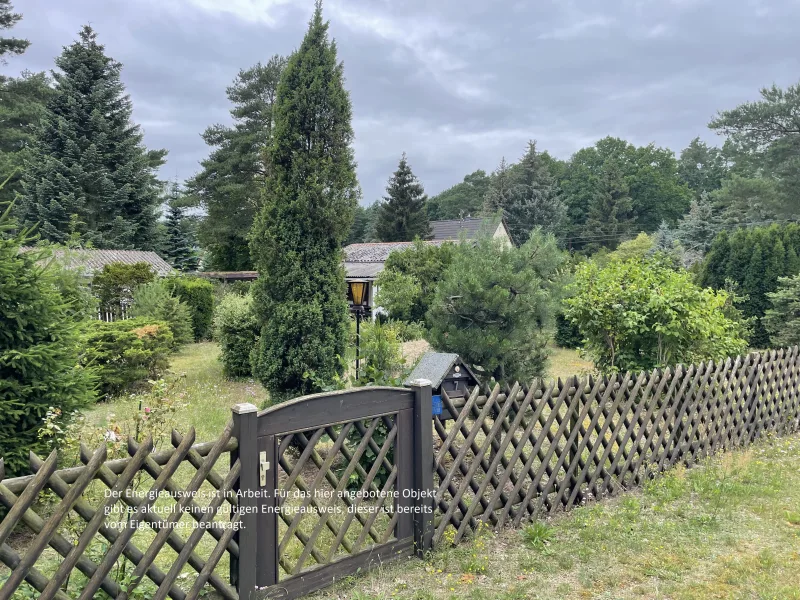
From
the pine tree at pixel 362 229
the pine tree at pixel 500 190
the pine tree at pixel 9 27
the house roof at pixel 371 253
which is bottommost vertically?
the house roof at pixel 371 253

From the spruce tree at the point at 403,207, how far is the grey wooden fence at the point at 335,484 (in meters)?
34.2

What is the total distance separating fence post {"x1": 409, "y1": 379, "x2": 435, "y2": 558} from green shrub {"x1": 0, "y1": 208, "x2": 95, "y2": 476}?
8.18ft

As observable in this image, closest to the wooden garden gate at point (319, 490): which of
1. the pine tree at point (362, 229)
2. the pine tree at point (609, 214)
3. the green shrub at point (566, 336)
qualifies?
the green shrub at point (566, 336)

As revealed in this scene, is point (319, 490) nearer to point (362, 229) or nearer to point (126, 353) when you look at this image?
point (126, 353)

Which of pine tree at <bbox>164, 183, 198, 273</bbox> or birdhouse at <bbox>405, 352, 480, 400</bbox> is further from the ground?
pine tree at <bbox>164, 183, 198, 273</bbox>

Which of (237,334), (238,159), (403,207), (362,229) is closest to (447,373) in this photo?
(237,334)

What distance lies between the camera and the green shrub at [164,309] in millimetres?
12688

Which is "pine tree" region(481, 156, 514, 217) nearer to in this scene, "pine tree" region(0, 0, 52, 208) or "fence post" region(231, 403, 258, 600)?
"pine tree" region(0, 0, 52, 208)

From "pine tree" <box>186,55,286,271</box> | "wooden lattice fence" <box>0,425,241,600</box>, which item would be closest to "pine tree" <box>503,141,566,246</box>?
"pine tree" <box>186,55,286,271</box>

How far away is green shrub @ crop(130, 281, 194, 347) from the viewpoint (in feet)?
41.6

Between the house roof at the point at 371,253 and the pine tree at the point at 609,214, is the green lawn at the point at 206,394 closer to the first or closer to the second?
the house roof at the point at 371,253

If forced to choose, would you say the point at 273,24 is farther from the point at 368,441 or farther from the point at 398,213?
the point at 398,213

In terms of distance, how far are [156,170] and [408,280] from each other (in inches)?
937

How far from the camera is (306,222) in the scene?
6.23m
